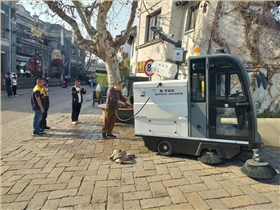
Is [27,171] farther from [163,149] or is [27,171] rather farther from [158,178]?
[163,149]

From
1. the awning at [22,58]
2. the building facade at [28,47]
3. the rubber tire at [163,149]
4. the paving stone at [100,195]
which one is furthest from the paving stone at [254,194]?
the awning at [22,58]

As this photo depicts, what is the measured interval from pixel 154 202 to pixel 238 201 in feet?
3.88

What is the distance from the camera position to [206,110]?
4.37 metres

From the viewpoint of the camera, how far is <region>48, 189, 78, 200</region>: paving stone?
126 inches

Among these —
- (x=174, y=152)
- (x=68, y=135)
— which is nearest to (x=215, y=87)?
(x=174, y=152)

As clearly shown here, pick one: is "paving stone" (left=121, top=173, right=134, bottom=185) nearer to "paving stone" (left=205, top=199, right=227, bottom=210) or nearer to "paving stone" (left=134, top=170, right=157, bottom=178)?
"paving stone" (left=134, top=170, right=157, bottom=178)

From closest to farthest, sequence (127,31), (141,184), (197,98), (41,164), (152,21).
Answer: (141,184)
(41,164)
(197,98)
(127,31)
(152,21)

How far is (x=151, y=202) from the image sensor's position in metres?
3.09

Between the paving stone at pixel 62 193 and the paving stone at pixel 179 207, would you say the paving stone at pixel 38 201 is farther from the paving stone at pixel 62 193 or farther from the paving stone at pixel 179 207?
the paving stone at pixel 179 207

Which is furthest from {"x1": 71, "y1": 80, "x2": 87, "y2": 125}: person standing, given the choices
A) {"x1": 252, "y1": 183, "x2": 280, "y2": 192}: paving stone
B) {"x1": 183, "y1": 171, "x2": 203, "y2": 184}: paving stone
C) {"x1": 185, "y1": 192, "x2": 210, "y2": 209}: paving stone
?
{"x1": 252, "y1": 183, "x2": 280, "y2": 192}: paving stone

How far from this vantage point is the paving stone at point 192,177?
371 centimetres

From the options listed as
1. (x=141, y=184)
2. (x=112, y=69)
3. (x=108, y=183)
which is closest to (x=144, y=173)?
(x=141, y=184)

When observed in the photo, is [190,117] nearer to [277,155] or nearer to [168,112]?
[168,112]

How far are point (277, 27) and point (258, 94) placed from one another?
195 inches
